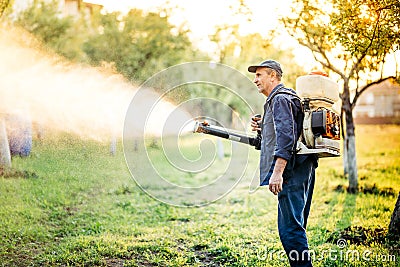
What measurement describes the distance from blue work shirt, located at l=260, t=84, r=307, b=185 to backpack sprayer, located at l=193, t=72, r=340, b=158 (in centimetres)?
8

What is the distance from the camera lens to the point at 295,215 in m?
4.39

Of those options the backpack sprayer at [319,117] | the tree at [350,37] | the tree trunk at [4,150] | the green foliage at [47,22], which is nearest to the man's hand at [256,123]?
the backpack sprayer at [319,117]

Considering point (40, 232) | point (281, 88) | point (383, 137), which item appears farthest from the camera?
point (383, 137)

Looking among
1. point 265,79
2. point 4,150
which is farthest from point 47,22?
point 265,79

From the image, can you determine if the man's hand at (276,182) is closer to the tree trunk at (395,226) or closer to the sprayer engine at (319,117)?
the sprayer engine at (319,117)

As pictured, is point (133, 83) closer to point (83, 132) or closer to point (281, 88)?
point (83, 132)

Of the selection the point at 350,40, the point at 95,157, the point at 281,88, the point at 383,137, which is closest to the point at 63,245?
the point at 95,157

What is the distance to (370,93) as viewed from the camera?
23.9 meters

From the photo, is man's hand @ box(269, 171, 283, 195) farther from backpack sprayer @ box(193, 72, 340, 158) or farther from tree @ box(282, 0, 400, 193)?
tree @ box(282, 0, 400, 193)

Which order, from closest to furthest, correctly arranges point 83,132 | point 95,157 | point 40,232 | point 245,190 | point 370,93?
point 40,232 → point 95,157 → point 83,132 → point 245,190 → point 370,93

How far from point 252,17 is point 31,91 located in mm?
4686

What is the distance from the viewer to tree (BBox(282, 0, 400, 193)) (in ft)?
19.9

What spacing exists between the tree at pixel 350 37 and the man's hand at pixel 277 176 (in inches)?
92.6

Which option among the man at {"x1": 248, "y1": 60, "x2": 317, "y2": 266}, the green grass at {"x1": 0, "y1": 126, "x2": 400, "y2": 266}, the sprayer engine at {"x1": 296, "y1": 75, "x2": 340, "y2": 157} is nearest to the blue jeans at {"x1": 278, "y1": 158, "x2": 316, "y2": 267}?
the man at {"x1": 248, "y1": 60, "x2": 317, "y2": 266}
